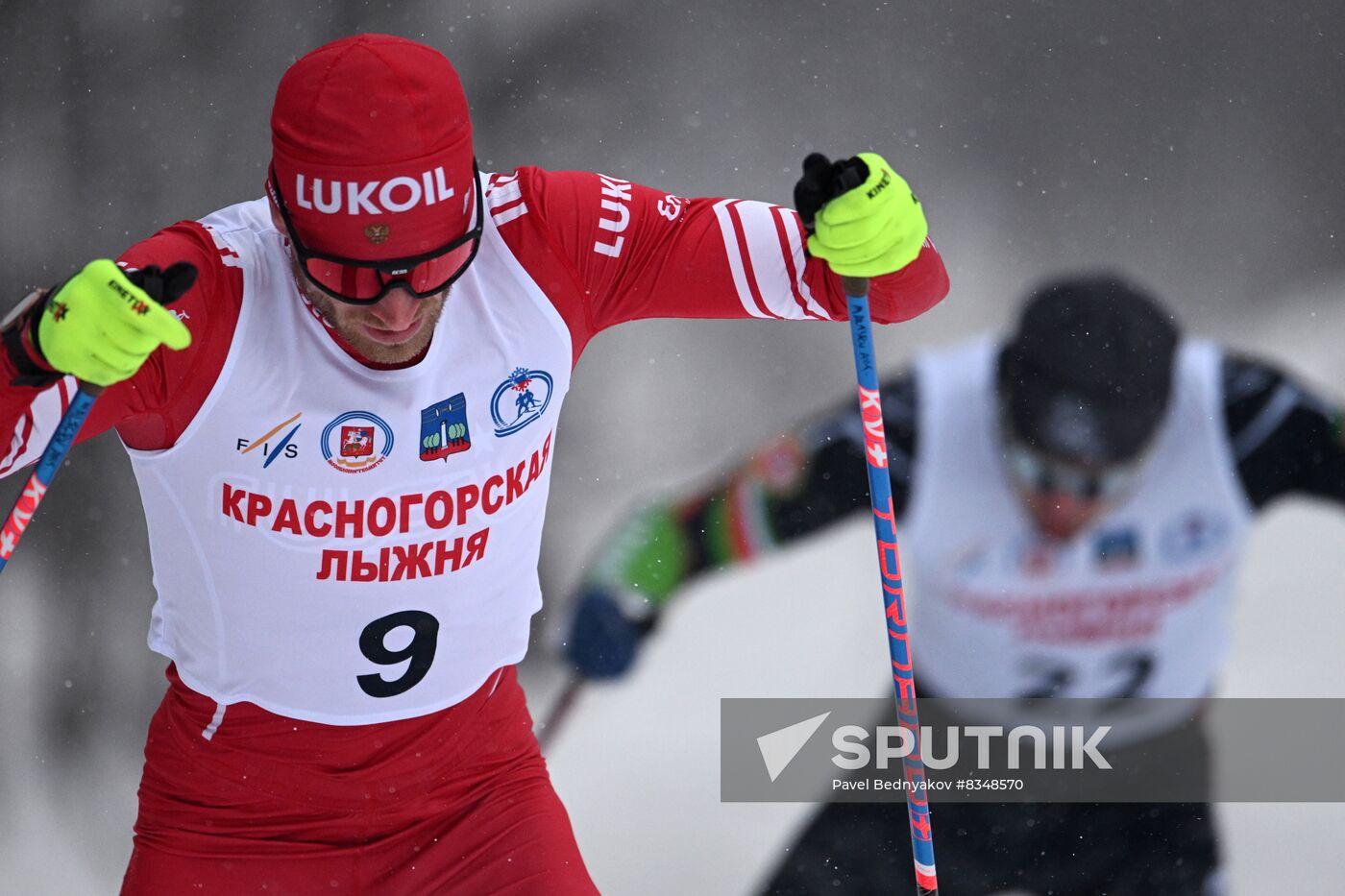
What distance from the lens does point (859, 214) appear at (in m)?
1.97

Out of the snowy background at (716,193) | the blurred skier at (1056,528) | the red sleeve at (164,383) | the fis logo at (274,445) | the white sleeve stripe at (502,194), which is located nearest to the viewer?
the red sleeve at (164,383)

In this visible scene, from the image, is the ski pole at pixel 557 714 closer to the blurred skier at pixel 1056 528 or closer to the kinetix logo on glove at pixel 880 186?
the blurred skier at pixel 1056 528

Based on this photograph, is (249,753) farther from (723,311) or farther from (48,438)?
(723,311)

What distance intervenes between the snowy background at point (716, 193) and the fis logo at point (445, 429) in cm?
194

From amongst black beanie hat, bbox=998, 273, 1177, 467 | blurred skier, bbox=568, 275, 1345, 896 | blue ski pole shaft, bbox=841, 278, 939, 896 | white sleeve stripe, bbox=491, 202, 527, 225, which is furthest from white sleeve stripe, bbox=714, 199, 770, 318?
A: black beanie hat, bbox=998, 273, 1177, 467

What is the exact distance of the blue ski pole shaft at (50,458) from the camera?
1.83 meters

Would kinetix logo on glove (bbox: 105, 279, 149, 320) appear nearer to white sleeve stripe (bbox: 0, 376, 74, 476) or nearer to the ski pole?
white sleeve stripe (bbox: 0, 376, 74, 476)

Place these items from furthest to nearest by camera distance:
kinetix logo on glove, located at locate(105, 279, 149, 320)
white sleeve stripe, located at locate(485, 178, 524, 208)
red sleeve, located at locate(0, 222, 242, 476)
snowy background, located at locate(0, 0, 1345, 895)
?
snowy background, located at locate(0, 0, 1345, 895) → white sleeve stripe, located at locate(485, 178, 524, 208) → red sleeve, located at locate(0, 222, 242, 476) → kinetix logo on glove, located at locate(105, 279, 149, 320)

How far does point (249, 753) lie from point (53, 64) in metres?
2.22

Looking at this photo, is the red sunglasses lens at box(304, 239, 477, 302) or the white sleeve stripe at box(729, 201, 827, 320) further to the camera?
the white sleeve stripe at box(729, 201, 827, 320)

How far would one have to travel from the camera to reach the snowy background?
3910mm

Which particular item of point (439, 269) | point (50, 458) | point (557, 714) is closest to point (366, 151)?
point (439, 269)

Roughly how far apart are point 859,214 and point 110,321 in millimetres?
831

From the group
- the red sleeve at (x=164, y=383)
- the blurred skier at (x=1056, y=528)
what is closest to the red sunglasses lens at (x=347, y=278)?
the red sleeve at (x=164, y=383)
